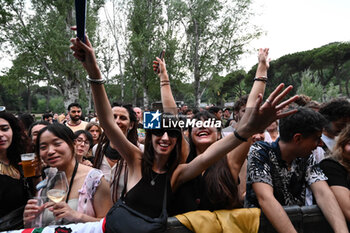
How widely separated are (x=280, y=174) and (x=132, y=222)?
3.99 feet

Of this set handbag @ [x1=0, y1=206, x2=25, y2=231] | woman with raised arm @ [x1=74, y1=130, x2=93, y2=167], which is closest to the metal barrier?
handbag @ [x1=0, y1=206, x2=25, y2=231]

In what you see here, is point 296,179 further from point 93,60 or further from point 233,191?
point 93,60

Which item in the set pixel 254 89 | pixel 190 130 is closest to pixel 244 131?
pixel 254 89

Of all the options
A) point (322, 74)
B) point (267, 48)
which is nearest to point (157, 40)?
point (267, 48)

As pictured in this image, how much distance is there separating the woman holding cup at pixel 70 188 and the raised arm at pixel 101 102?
0.36m

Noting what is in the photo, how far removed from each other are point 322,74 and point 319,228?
132 feet

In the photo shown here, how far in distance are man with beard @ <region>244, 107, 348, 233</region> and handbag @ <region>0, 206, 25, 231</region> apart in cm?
191

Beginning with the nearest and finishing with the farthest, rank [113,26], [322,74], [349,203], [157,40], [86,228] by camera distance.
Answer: [86,228] → [349,203] → [157,40] → [113,26] → [322,74]

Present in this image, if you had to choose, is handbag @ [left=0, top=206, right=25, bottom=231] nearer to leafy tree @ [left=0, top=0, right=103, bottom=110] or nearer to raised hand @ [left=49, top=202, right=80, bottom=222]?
raised hand @ [left=49, top=202, right=80, bottom=222]

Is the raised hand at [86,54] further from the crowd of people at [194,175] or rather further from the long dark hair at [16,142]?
the long dark hair at [16,142]

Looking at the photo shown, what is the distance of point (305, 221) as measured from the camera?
5.93 ft

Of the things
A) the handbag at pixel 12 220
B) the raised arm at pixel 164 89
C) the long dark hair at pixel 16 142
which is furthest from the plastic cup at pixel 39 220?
the raised arm at pixel 164 89

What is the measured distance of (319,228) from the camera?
72.7 inches

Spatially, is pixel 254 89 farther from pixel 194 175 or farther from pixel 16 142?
pixel 16 142
